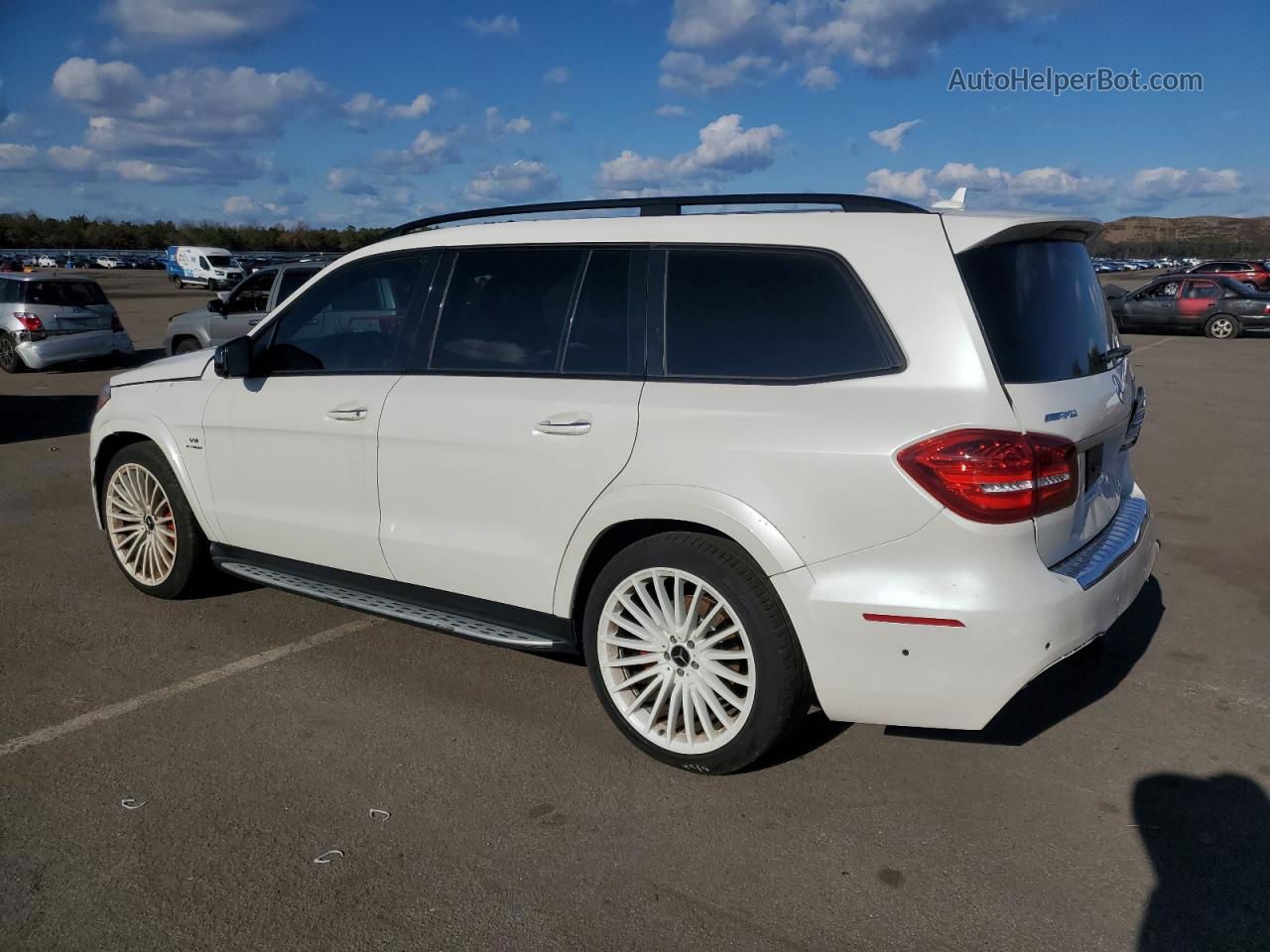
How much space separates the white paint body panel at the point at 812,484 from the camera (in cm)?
311

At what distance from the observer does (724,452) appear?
340 cm

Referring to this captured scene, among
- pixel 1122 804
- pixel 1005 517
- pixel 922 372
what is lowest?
pixel 1122 804

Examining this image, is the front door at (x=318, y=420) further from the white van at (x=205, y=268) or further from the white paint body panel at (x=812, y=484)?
the white van at (x=205, y=268)

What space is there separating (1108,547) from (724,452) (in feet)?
4.60

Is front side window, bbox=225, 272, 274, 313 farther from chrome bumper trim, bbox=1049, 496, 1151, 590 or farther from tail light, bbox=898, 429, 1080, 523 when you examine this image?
tail light, bbox=898, 429, 1080, 523

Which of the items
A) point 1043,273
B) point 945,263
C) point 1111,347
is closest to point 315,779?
point 945,263

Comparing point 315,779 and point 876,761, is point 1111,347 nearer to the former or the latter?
point 876,761

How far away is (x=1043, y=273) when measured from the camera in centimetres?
354

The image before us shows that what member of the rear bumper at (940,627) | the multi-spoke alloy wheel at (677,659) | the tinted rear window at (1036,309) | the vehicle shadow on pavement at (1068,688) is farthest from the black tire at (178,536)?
the tinted rear window at (1036,309)

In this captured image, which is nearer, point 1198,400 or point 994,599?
point 994,599

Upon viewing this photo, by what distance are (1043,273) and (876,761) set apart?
181 centimetres

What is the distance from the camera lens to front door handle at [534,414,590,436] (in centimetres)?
371

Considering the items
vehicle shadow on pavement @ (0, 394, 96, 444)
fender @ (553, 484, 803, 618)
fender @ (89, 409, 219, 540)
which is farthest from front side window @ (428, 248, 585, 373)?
vehicle shadow on pavement @ (0, 394, 96, 444)

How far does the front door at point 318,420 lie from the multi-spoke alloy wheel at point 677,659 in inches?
48.6
